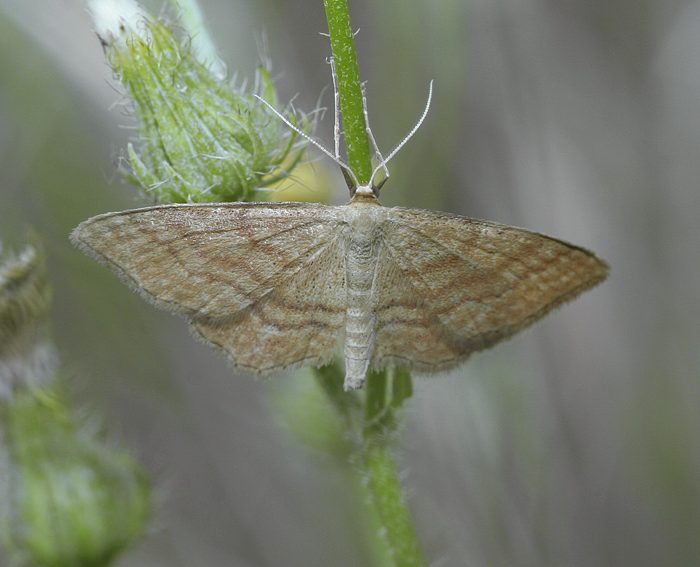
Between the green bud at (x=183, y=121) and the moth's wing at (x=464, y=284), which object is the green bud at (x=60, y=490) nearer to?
the green bud at (x=183, y=121)

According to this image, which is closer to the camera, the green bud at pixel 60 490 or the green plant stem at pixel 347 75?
the green plant stem at pixel 347 75

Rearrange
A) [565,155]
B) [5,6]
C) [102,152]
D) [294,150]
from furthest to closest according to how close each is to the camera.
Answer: [102,152] < [565,155] < [5,6] < [294,150]

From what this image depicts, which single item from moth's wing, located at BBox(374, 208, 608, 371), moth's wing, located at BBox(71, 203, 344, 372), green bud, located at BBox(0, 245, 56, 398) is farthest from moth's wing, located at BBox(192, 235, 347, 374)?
green bud, located at BBox(0, 245, 56, 398)

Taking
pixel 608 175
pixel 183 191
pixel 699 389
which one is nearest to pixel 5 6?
pixel 183 191

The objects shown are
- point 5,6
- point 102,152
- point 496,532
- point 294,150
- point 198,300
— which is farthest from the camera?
point 102,152

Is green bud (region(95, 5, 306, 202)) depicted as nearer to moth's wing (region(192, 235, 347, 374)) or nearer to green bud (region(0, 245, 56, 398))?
moth's wing (region(192, 235, 347, 374))

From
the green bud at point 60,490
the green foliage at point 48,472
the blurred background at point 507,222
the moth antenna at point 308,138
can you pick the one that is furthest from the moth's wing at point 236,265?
the blurred background at point 507,222

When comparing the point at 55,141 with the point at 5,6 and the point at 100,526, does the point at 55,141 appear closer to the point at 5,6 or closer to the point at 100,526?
the point at 5,6

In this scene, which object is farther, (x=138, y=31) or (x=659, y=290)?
(x=659, y=290)
